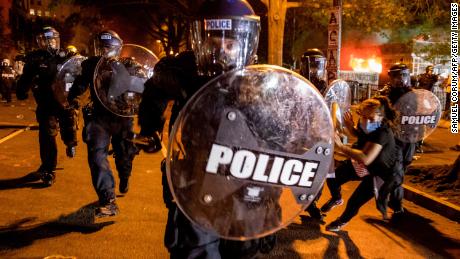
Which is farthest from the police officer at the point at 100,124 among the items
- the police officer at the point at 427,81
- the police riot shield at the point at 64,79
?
the police officer at the point at 427,81

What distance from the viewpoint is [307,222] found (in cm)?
537

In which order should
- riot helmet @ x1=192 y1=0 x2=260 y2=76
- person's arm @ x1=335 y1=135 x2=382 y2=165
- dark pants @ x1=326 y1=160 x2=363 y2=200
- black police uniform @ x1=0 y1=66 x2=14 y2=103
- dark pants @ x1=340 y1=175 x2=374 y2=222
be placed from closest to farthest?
riot helmet @ x1=192 y1=0 x2=260 y2=76 → person's arm @ x1=335 y1=135 x2=382 y2=165 → dark pants @ x1=340 y1=175 x2=374 y2=222 → dark pants @ x1=326 y1=160 x2=363 y2=200 → black police uniform @ x1=0 y1=66 x2=14 y2=103

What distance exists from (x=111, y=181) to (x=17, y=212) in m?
1.16

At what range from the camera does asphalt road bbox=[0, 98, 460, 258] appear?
4262 mm

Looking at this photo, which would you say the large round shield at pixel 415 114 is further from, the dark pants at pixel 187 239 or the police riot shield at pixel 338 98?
the dark pants at pixel 187 239

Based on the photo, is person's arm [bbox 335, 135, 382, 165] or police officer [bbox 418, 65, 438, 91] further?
police officer [bbox 418, 65, 438, 91]

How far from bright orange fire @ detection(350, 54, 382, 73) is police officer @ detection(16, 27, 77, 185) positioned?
24097mm

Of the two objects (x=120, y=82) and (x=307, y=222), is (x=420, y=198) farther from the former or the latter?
(x=120, y=82)

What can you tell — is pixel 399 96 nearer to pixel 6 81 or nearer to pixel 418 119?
pixel 418 119

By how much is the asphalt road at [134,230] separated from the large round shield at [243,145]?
6.72 ft

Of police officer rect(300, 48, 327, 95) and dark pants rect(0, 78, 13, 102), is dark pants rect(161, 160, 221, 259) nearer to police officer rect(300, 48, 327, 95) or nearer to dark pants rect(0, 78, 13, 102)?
police officer rect(300, 48, 327, 95)

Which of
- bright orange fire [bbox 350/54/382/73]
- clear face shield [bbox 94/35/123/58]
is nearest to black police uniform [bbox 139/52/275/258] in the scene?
clear face shield [bbox 94/35/123/58]

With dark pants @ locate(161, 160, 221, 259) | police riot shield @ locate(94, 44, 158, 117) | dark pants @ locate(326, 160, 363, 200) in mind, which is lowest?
dark pants @ locate(326, 160, 363, 200)

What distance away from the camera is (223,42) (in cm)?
246
